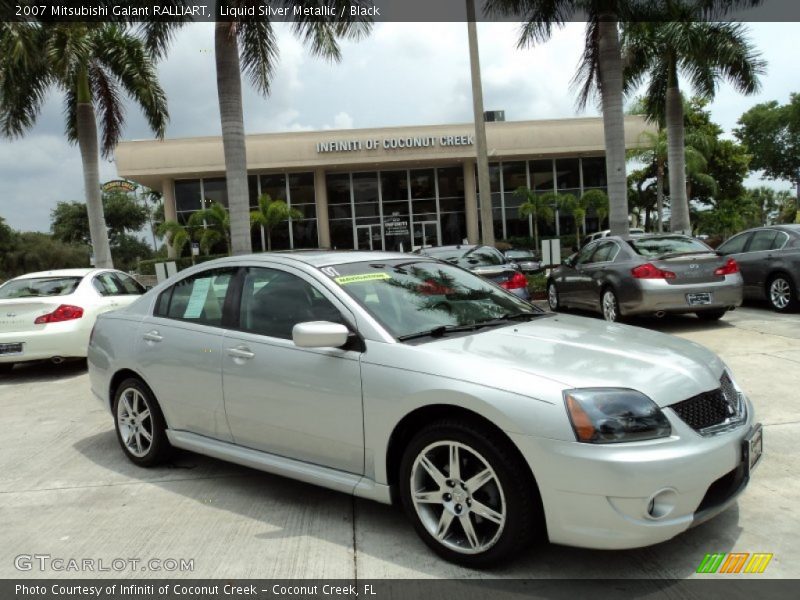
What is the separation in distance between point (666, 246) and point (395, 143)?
21322 millimetres

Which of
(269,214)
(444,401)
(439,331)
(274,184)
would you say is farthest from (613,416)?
(274,184)

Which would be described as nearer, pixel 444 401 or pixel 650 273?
pixel 444 401

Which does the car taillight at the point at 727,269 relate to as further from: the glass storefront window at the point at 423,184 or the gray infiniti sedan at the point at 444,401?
the glass storefront window at the point at 423,184

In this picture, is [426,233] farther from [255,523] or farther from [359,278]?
[255,523]

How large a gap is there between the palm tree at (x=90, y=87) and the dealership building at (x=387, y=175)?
37.5 ft

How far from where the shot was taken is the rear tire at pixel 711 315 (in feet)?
32.0

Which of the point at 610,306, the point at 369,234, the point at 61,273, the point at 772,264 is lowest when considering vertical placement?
the point at 610,306

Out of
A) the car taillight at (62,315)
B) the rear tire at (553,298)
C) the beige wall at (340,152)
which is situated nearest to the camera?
the car taillight at (62,315)

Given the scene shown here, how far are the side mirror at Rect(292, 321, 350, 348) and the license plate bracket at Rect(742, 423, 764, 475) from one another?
6.55 feet

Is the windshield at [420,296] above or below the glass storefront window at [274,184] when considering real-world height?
below

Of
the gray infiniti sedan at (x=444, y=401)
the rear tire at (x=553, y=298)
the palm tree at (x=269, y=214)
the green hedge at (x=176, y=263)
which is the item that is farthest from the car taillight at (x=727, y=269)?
the green hedge at (x=176, y=263)

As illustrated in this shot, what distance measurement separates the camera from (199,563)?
10.8ft

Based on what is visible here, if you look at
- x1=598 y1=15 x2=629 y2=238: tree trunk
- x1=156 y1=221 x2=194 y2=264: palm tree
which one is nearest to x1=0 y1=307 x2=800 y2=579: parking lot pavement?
x1=598 y1=15 x2=629 y2=238: tree trunk

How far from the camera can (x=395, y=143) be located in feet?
96.9
